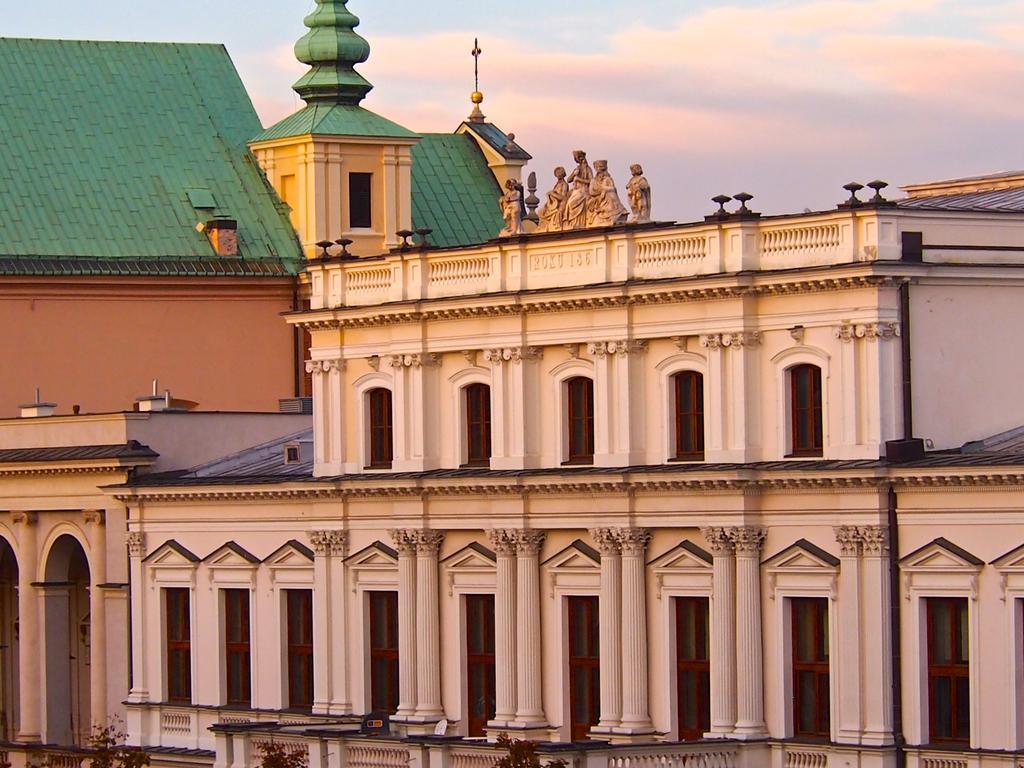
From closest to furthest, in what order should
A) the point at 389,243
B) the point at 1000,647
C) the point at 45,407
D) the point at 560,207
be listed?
1. the point at 1000,647
2. the point at 560,207
3. the point at 45,407
4. the point at 389,243

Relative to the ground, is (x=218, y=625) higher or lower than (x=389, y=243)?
lower

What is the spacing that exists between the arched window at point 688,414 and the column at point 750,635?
2761 millimetres

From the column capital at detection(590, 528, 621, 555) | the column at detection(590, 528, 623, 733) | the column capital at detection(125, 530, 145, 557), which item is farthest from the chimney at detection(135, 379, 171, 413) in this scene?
the column at detection(590, 528, 623, 733)

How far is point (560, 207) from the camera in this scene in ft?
275

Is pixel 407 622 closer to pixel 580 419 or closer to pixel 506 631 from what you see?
pixel 506 631

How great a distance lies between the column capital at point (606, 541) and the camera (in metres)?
80.5

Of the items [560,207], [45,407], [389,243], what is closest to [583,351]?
[560,207]

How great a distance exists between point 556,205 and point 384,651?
11431mm

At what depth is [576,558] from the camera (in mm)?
81875

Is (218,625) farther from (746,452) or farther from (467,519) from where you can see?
(746,452)

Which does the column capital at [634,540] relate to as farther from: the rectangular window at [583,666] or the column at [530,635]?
the column at [530,635]

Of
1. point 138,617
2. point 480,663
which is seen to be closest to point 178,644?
point 138,617

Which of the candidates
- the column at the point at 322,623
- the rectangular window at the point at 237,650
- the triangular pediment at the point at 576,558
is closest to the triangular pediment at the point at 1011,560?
the triangular pediment at the point at 576,558

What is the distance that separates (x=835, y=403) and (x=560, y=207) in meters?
10.2
